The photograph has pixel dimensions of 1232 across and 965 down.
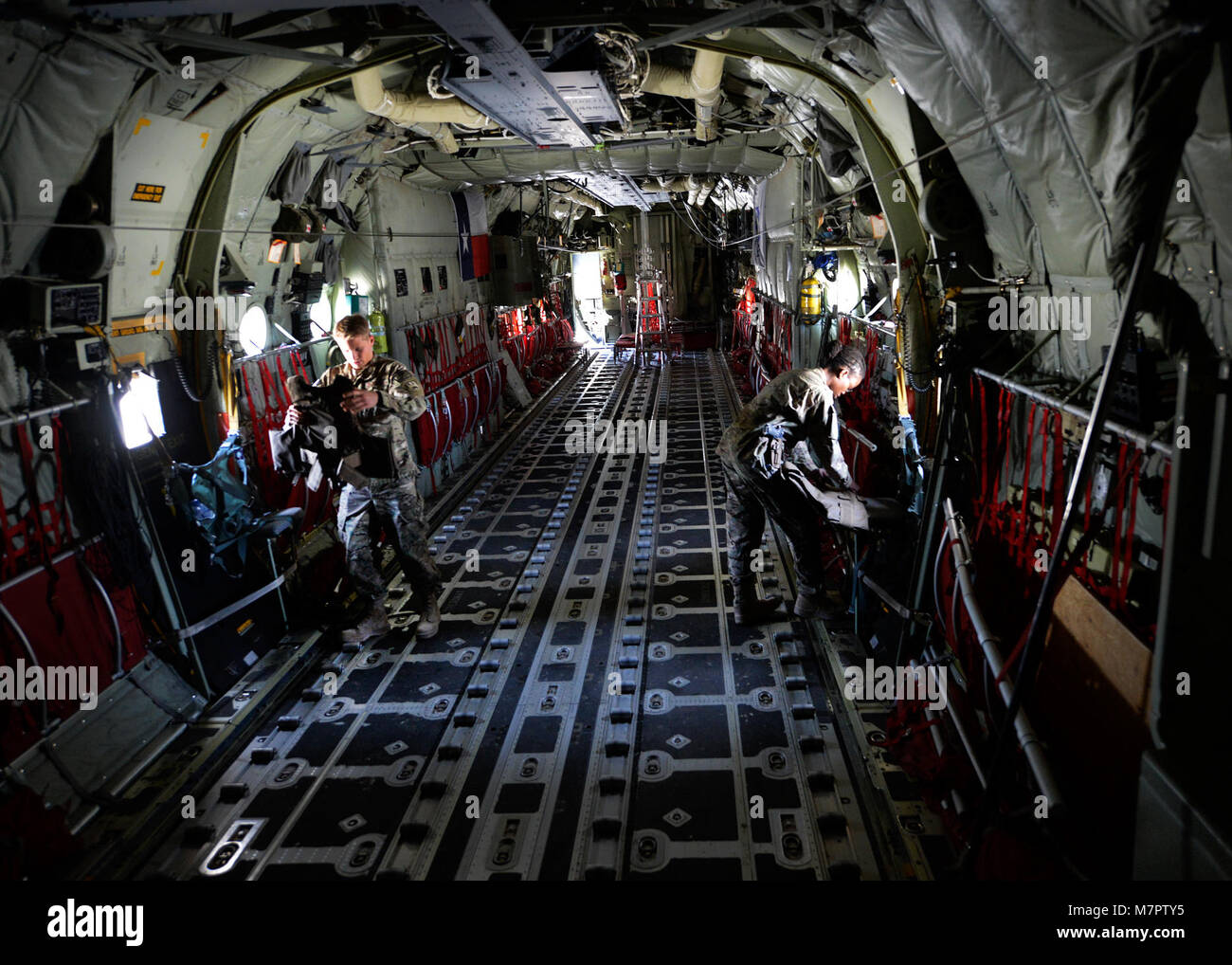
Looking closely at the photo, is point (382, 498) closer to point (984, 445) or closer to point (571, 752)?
point (571, 752)

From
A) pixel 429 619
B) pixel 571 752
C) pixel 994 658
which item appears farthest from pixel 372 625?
pixel 994 658

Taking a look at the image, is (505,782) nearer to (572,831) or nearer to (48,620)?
(572,831)

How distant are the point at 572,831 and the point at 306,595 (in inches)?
122

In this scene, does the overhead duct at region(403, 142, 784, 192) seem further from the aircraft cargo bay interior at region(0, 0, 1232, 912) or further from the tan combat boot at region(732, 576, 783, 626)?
the tan combat boot at region(732, 576, 783, 626)

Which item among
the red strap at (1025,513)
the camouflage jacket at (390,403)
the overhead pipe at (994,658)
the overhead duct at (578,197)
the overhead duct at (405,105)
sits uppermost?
the overhead duct at (578,197)

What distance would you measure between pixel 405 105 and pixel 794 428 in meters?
3.46

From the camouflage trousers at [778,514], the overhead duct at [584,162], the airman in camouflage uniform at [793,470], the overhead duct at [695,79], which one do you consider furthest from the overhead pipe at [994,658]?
the overhead duct at [584,162]

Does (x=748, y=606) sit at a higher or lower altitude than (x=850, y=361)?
lower

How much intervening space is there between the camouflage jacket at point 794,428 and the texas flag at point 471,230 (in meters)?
7.46

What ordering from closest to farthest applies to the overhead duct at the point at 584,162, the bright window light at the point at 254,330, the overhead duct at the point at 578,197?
the bright window light at the point at 254,330, the overhead duct at the point at 584,162, the overhead duct at the point at 578,197

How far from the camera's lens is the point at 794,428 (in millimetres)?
4480

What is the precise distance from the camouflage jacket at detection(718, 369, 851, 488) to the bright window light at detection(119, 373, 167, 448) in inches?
143

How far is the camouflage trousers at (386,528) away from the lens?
15.8ft

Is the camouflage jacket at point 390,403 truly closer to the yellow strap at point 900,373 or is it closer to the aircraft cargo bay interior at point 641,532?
the aircraft cargo bay interior at point 641,532
